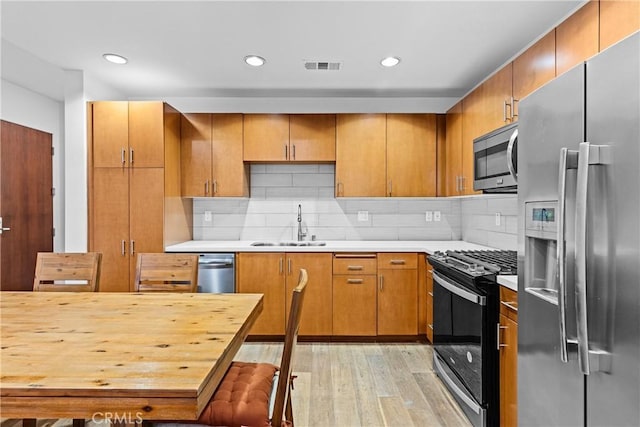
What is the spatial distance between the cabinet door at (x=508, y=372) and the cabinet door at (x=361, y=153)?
2.06 metres

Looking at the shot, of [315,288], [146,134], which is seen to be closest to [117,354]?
[315,288]

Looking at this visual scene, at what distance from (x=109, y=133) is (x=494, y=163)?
10.3 ft

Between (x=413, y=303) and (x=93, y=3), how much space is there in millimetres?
3245

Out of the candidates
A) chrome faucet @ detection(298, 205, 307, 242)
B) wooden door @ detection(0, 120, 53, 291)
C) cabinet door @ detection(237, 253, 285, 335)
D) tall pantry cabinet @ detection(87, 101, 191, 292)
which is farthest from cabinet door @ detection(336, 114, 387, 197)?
wooden door @ detection(0, 120, 53, 291)

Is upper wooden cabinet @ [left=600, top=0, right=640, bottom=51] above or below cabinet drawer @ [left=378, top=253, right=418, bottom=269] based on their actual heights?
above

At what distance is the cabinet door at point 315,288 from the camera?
349 centimetres

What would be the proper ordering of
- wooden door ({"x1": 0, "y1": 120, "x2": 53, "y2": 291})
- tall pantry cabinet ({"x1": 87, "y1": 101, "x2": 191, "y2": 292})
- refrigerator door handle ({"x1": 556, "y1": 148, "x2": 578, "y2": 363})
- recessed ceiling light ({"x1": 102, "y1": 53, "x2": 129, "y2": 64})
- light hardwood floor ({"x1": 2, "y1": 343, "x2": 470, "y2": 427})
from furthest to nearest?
wooden door ({"x1": 0, "y1": 120, "x2": 53, "y2": 291}) → tall pantry cabinet ({"x1": 87, "y1": 101, "x2": 191, "y2": 292}) → recessed ceiling light ({"x1": 102, "y1": 53, "x2": 129, "y2": 64}) → light hardwood floor ({"x1": 2, "y1": 343, "x2": 470, "y2": 427}) → refrigerator door handle ({"x1": 556, "y1": 148, "x2": 578, "y2": 363})

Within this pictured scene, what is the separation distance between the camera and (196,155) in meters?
3.76

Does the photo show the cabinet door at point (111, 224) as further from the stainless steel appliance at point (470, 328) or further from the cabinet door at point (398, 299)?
the stainless steel appliance at point (470, 328)

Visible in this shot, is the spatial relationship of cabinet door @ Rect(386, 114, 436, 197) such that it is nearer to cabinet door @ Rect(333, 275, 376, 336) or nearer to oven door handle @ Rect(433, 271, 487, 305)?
cabinet door @ Rect(333, 275, 376, 336)

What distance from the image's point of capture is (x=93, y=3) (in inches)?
88.4

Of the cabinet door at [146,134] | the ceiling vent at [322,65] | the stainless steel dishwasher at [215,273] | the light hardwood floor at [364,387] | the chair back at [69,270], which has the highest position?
the ceiling vent at [322,65]

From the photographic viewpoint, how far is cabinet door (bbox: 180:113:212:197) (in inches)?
148

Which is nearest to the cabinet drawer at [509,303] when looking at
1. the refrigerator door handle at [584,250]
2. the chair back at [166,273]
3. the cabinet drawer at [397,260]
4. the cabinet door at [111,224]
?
the refrigerator door handle at [584,250]
